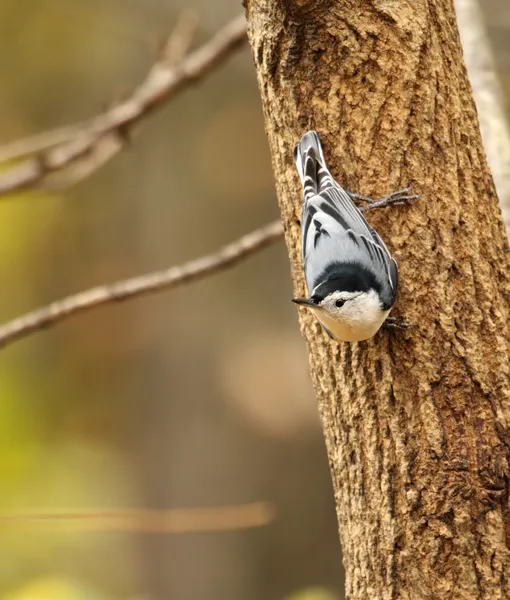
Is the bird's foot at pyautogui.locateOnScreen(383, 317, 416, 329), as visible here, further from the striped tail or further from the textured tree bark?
the striped tail

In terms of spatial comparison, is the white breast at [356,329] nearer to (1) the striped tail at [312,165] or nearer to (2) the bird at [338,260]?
(2) the bird at [338,260]

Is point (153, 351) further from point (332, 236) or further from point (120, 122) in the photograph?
point (332, 236)

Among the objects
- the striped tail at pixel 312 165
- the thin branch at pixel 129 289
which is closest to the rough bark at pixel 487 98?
the thin branch at pixel 129 289

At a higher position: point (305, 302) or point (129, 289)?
point (129, 289)

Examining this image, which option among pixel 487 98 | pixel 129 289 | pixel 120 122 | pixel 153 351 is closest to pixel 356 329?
pixel 129 289

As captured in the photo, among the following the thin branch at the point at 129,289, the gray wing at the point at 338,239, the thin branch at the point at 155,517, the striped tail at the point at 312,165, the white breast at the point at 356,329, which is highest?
the thin branch at the point at 129,289

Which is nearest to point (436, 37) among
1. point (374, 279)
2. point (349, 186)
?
point (349, 186)

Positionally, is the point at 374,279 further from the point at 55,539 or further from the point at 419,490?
the point at 55,539
